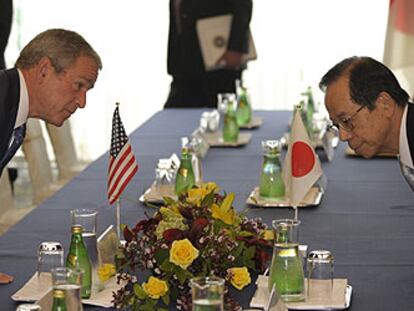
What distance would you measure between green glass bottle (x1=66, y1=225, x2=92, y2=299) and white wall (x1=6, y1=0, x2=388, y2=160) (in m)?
4.90

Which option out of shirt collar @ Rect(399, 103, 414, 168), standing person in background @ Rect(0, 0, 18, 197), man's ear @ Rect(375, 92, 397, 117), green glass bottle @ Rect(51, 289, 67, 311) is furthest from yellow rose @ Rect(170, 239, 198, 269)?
standing person in background @ Rect(0, 0, 18, 197)

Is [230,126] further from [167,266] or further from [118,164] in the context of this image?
[167,266]

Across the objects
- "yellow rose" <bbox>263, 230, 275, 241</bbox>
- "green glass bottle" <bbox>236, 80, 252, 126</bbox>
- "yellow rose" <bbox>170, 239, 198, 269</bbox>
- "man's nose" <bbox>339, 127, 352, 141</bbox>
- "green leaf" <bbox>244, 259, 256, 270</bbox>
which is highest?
"man's nose" <bbox>339, 127, 352, 141</bbox>

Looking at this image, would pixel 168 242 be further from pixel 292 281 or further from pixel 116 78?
pixel 116 78

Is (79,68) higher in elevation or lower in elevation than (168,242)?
higher

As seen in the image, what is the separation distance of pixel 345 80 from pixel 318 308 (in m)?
0.93

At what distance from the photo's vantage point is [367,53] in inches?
311

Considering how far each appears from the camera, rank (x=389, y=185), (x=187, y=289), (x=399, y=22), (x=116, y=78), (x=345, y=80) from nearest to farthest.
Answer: (x=187, y=289) < (x=345, y=80) < (x=389, y=185) < (x=399, y=22) < (x=116, y=78)

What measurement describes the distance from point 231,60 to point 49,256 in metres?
4.77

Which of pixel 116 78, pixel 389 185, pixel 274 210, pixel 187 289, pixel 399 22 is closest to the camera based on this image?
pixel 187 289

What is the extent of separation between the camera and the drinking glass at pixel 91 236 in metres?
2.92

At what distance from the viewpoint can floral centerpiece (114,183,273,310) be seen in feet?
8.76

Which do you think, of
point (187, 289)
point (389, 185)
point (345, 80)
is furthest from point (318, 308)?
point (389, 185)

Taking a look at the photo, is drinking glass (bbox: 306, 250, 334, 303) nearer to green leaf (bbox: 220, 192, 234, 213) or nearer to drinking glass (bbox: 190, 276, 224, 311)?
green leaf (bbox: 220, 192, 234, 213)
